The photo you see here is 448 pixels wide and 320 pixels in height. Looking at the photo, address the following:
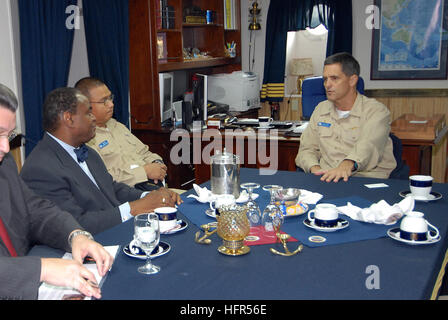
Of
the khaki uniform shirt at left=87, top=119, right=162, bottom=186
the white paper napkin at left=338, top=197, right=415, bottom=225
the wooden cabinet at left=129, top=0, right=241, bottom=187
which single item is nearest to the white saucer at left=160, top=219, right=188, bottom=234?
the white paper napkin at left=338, top=197, right=415, bottom=225

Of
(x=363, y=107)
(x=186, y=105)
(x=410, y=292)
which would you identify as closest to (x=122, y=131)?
(x=186, y=105)

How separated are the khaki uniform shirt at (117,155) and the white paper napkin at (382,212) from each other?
1539 millimetres

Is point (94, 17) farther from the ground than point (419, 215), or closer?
farther from the ground

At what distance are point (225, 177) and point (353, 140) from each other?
46.0 inches

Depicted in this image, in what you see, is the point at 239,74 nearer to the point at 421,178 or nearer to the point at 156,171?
the point at 156,171

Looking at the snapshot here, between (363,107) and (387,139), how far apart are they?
250 mm

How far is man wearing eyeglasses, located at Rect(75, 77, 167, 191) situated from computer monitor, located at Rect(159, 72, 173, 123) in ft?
3.16

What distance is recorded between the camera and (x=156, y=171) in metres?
3.19

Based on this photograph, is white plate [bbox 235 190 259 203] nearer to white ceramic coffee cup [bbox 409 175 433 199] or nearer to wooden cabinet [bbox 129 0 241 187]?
white ceramic coffee cup [bbox 409 175 433 199]

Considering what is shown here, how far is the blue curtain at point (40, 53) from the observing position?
120 inches

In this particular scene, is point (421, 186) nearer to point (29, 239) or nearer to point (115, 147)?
point (29, 239)

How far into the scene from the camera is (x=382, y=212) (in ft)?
5.80

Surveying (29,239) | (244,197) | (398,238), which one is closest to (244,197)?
(244,197)

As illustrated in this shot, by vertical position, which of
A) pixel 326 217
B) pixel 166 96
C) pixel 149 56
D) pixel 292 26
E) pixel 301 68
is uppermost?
pixel 292 26
